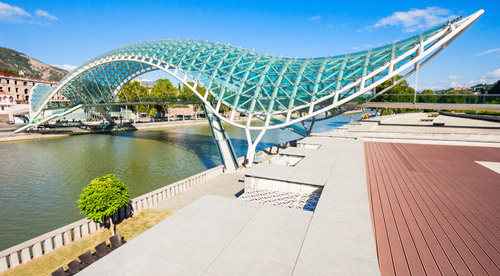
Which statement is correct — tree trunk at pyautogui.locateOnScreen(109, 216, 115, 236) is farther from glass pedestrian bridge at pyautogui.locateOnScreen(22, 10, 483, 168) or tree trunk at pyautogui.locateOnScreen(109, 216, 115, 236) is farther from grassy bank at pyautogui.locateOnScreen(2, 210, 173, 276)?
glass pedestrian bridge at pyautogui.locateOnScreen(22, 10, 483, 168)

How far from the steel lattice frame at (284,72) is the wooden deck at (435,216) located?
893cm

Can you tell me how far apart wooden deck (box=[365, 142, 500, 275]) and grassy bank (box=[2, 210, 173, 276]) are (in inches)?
337

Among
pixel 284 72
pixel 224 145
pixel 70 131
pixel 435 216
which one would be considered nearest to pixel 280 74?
pixel 284 72

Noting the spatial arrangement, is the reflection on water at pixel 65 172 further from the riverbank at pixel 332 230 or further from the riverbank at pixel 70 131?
the riverbank at pixel 332 230

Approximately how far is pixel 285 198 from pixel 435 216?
11.4 feet

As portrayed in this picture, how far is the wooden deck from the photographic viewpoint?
12.1 feet

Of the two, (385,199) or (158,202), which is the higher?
(385,199)

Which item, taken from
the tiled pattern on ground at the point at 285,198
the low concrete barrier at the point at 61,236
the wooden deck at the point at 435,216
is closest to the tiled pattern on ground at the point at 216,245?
the tiled pattern on ground at the point at 285,198

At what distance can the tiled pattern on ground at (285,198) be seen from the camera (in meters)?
6.48

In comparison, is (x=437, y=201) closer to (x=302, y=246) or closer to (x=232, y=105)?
(x=302, y=246)

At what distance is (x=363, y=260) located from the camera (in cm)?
356

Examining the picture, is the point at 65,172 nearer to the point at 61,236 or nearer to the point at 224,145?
the point at 224,145

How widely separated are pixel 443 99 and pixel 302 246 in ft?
86.4

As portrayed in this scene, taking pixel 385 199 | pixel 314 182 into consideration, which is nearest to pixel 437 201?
pixel 385 199
